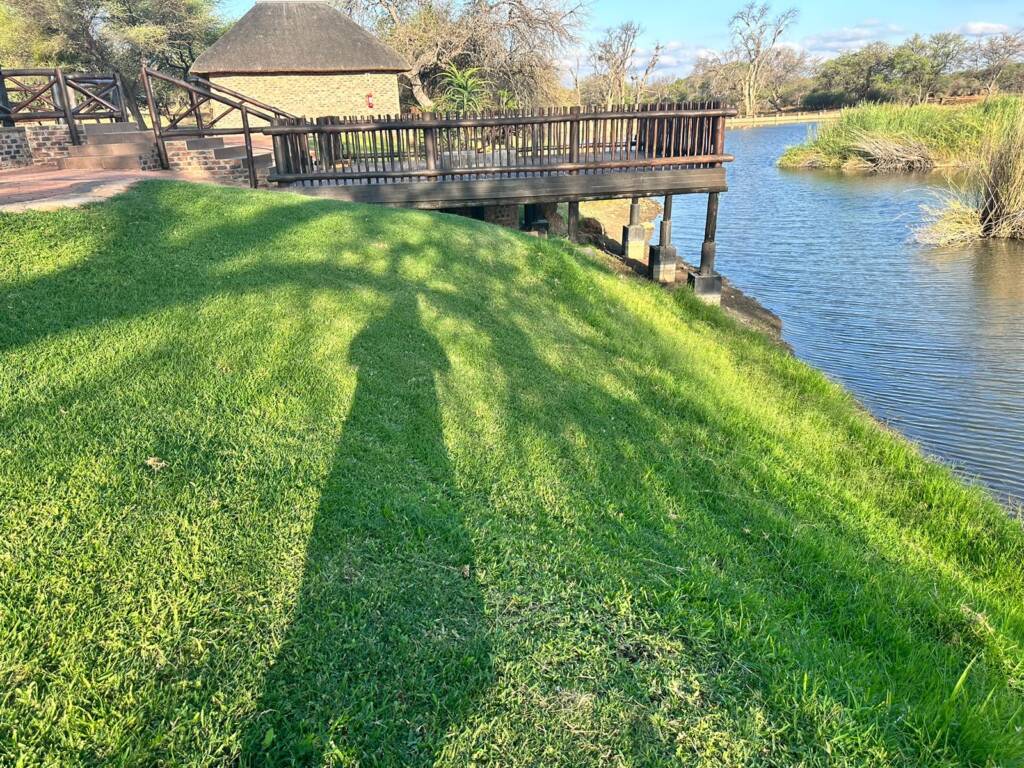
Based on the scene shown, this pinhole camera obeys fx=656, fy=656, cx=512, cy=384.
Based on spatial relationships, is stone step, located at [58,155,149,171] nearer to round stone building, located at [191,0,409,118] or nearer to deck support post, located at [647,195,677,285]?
deck support post, located at [647,195,677,285]

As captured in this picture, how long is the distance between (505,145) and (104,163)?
6.97 meters

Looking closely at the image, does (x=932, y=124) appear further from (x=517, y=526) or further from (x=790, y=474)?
(x=517, y=526)

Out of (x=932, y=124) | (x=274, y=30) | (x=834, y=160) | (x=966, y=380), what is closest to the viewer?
(x=966, y=380)

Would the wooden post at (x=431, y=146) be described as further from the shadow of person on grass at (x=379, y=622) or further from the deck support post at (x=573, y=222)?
the shadow of person on grass at (x=379, y=622)

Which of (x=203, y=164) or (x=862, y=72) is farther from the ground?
(x=862, y=72)

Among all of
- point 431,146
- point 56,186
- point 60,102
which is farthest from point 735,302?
point 60,102

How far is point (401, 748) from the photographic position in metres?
2.19

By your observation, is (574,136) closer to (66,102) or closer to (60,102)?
(66,102)

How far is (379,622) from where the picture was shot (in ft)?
8.68

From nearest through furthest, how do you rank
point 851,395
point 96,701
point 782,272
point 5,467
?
point 96,701, point 5,467, point 851,395, point 782,272

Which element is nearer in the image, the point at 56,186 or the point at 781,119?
the point at 56,186

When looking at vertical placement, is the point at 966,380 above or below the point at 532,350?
below

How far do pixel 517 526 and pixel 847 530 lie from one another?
2.32 metres

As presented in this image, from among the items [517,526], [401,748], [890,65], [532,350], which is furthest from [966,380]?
[890,65]
